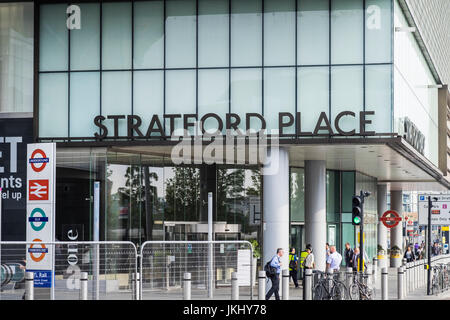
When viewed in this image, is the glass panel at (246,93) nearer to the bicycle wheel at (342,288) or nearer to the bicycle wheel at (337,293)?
the bicycle wheel at (342,288)

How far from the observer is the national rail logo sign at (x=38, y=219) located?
18000 mm

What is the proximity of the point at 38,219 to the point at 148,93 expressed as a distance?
1276cm

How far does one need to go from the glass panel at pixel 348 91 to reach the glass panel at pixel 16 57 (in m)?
11.5

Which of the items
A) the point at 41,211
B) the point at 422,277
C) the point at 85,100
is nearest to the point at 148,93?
the point at 85,100

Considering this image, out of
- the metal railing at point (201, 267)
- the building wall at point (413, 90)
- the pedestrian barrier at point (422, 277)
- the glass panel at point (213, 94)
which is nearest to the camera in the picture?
the metal railing at point (201, 267)

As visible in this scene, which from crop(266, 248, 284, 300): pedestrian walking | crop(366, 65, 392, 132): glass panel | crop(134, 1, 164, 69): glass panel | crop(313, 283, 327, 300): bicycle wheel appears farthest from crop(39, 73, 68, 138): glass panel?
crop(313, 283, 327, 300): bicycle wheel

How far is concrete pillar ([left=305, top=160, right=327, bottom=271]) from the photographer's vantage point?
115 feet

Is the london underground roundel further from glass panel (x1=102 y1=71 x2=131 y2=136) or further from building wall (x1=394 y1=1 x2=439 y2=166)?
building wall (x1=394 y1=1 x2=439 y2=166)

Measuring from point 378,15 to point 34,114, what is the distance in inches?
521

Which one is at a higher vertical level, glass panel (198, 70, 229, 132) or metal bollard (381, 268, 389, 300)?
glass panel (198, 70, 229, 132)

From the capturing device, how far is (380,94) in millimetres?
29109

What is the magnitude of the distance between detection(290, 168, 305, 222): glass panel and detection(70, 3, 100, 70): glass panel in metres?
13.2

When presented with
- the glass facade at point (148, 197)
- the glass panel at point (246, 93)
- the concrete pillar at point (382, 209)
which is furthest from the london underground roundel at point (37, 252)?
the concrete pillar at point (382, 209)

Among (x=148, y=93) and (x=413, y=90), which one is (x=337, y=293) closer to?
(x=148, y=93)
